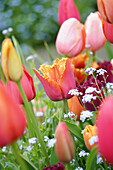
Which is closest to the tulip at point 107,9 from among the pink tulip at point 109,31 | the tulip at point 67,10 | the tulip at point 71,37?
the pink tulip at point 109,31

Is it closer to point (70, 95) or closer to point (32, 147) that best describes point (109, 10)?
point (70, 95)

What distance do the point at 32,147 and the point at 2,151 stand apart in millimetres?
87

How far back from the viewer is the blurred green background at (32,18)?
3.59 meters

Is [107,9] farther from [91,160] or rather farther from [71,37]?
[91,160]

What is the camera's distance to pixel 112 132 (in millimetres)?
290

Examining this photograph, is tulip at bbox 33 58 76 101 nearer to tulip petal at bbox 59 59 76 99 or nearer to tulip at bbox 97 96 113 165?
tulip petal at bbox 59 59 76 99

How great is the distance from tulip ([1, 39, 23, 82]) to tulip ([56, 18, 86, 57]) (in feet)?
0.94

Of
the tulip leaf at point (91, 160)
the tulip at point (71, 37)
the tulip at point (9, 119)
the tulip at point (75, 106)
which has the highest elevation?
the tulip at point (71, 37)

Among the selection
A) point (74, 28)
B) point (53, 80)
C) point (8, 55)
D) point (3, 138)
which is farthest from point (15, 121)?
point (74, 28)

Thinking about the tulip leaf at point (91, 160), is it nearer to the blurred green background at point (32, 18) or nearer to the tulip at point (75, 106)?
the tulip at point (75, 106)

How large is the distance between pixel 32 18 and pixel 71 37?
3.03 meters

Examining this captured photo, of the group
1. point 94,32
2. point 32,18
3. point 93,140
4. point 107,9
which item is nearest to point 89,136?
point 93,140

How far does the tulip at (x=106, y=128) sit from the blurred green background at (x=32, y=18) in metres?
3.28

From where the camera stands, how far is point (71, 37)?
2.29 ft
